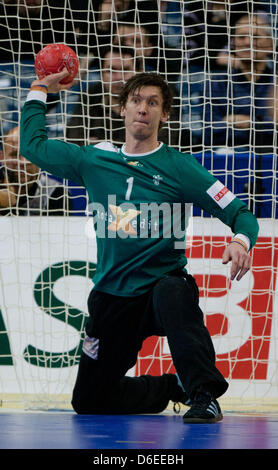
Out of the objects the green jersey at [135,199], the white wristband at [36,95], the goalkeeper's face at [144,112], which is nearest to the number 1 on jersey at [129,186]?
the green jersey at [135,199]

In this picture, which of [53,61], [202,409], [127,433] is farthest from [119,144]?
[127,433]

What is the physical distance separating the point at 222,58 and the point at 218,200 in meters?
2.61

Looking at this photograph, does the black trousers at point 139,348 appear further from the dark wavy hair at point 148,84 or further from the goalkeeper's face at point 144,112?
the dark wavy hair at point 148,84

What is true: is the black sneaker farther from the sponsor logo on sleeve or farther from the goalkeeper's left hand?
the sponsor logo on sleeve

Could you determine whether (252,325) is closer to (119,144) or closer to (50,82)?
(119,144)

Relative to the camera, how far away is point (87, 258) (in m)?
4.40

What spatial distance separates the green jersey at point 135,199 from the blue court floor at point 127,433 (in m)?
0.55

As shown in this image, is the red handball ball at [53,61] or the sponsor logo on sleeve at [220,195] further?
the red handball ball at [53,61]

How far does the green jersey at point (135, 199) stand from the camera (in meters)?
2.88

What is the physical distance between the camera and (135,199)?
296 centimetres

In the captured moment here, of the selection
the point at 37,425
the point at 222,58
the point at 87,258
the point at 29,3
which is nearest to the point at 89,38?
the point at 29,3

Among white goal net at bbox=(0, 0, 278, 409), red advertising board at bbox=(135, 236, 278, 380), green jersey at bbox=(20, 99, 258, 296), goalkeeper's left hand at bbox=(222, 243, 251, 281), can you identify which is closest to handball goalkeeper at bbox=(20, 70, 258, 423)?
green jersey at bbox=(20, 99, 258, 296)

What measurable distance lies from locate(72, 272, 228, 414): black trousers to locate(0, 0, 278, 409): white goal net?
67 cm

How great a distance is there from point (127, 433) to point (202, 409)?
449 mm
